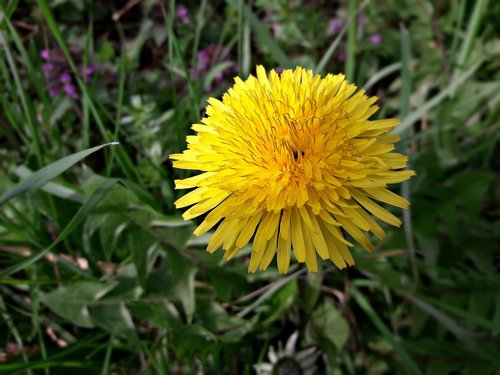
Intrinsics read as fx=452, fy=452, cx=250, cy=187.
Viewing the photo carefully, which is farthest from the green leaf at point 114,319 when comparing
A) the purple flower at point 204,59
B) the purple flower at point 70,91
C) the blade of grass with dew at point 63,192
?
the purple flower at point 204,59

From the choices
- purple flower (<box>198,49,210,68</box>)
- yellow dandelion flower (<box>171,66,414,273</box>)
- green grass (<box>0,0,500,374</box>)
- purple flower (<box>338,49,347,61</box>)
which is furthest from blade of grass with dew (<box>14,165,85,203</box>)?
purple flower (<box>338,49,347,61</box>)

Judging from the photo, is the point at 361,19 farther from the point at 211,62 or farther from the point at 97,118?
the point at 97,118

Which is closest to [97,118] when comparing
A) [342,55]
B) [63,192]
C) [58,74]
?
[63,192]

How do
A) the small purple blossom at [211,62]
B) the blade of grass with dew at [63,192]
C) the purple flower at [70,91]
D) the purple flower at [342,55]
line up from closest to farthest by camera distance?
the blade of grass with dew at [63,192]
the purple flower at [70,91]
the small purple blossom at [211,62]
the purple flower at [342,55]

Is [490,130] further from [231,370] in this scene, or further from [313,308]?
[231,370]

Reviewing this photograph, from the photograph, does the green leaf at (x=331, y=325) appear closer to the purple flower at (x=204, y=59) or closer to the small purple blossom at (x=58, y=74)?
the purple flower at (x=204, y=59)

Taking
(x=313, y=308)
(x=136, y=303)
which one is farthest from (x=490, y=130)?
(x=136, y=303)

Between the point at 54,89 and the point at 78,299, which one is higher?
the point at 54,89
